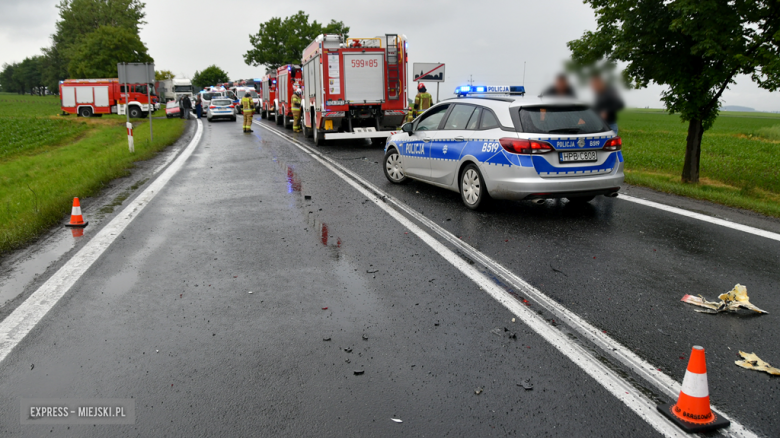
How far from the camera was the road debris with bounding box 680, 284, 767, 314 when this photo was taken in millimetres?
4520

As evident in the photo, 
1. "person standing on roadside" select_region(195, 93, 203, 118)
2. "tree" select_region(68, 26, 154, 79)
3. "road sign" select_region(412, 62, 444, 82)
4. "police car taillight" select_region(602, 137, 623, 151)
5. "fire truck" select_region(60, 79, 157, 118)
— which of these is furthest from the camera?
"tree" select_region(68, 26, 154, 79)

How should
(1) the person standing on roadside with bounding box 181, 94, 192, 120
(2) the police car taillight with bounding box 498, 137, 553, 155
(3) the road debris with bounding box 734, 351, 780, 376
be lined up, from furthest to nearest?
(1) the person standing on roadside with bounding box 181, 94, 192, 120
(2) the police car taillight with bounding box 498, 137, 553, 155
(3) the road debris with bounding box 734, 351, 780, 376

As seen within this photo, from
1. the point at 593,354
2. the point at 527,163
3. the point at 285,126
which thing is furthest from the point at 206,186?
the point at 285,126

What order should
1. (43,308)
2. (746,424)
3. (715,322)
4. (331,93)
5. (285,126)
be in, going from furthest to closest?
1. (285,126)
2. (331,93)
3. (43,308)
4. (715,322)
5. (746,424)

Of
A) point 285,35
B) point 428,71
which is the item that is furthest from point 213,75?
point 428,71

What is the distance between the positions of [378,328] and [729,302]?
9.02 ft

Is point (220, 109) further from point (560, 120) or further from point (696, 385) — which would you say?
point (696, 385)

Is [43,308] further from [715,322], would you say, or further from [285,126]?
[285,126]

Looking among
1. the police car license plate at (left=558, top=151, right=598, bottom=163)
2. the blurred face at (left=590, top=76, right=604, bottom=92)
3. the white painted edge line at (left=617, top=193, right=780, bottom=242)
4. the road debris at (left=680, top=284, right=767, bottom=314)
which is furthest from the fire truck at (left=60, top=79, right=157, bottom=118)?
the road debris at (left=680, top=284, right=767, bottom=314)

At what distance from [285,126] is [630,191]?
71.5 ft

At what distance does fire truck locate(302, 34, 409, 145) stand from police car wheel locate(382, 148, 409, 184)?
7.21m

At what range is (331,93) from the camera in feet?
57.6

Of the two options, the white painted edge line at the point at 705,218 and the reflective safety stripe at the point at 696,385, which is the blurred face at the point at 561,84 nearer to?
the white painted edge line at the point at 705,218

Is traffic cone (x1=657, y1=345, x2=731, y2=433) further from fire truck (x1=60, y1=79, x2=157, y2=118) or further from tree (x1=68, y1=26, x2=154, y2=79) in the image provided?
tree (x1=68, y1=26, x2=154, y2=79)
